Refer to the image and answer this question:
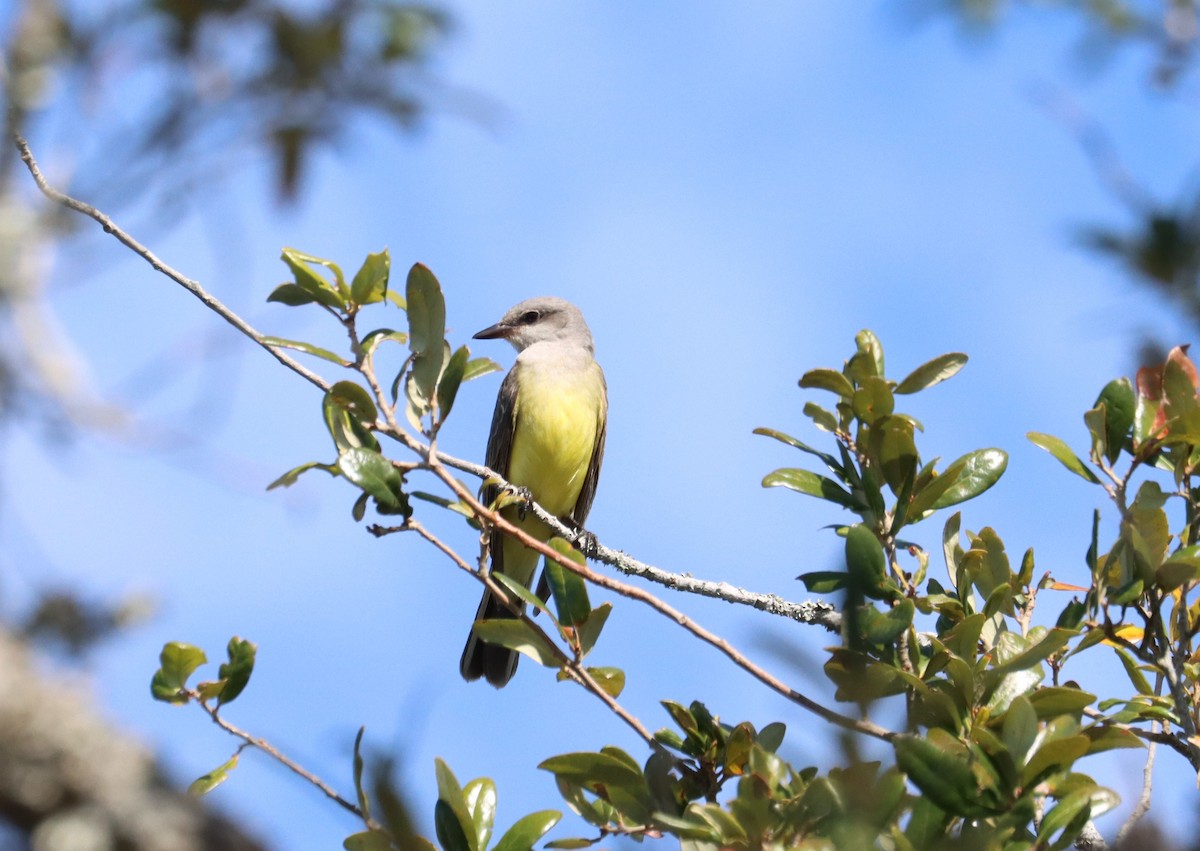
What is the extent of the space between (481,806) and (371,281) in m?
1.33

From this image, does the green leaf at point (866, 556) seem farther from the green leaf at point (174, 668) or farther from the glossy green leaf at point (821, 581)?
the green leaf at point (174, 668)

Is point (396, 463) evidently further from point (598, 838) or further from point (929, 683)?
point (929, 683)

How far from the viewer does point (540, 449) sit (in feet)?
21.2

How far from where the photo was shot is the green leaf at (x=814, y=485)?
325cm

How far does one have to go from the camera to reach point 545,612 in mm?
2875

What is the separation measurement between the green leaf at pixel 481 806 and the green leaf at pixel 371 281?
1.24 m

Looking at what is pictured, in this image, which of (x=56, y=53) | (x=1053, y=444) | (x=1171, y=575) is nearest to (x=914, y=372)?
(x=1053, y=444)

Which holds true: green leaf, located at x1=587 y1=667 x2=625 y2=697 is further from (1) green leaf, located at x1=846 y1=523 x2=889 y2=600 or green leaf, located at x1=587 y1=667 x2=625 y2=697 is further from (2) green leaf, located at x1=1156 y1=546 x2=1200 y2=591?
(2) green leaf, located at x1=1156 y1=546 x2=1200 y2=591

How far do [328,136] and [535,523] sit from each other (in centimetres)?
257

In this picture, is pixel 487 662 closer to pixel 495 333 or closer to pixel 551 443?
pixel 551 443

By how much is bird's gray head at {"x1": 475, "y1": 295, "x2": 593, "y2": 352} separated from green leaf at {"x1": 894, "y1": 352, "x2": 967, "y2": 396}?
4.59 metres

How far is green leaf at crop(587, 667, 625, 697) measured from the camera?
2910 millimetres

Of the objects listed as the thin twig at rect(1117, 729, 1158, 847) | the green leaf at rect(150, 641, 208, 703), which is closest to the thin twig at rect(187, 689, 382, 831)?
the green leaf at rect(150, 641, 208, 703)

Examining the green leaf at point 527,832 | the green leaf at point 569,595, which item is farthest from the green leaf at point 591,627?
the green leaf at point 527,832
